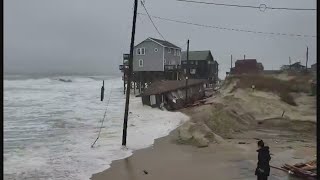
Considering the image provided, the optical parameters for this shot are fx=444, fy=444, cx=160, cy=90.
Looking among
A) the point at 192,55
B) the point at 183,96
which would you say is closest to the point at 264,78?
the point at 183,96

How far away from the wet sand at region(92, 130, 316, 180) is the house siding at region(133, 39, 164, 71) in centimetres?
4372

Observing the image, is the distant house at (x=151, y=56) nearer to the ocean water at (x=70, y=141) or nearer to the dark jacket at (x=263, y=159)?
the ocean water at (x=70, y=141)

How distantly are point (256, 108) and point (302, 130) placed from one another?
8469mm

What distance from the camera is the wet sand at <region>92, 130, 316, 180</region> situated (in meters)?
15.0

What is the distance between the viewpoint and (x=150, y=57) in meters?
66.8

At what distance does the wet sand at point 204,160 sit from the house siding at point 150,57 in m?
43.7

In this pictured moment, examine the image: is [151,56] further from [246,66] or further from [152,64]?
[246,66]

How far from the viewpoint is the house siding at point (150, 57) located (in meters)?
66.4

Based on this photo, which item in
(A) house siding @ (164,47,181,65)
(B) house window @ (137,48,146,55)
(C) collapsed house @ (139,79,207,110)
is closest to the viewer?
(C) collapsed house @ (139,79,207,110)

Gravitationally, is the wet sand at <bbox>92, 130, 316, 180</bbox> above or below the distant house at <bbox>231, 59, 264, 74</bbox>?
below

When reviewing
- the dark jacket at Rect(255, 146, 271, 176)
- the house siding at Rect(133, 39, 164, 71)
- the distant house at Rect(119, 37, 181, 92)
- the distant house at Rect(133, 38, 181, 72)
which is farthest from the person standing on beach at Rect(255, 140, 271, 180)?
the house siding at Rect(133, 39, 164, 71)

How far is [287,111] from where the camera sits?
115 feet

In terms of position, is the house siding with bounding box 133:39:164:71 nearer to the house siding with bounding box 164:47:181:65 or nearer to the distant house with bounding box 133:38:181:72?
the distant house with bounding box 133:38:181:72

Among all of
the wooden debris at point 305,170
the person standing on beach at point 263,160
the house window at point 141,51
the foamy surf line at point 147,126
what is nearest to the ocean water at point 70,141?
the foamy surf line at point 147,126
